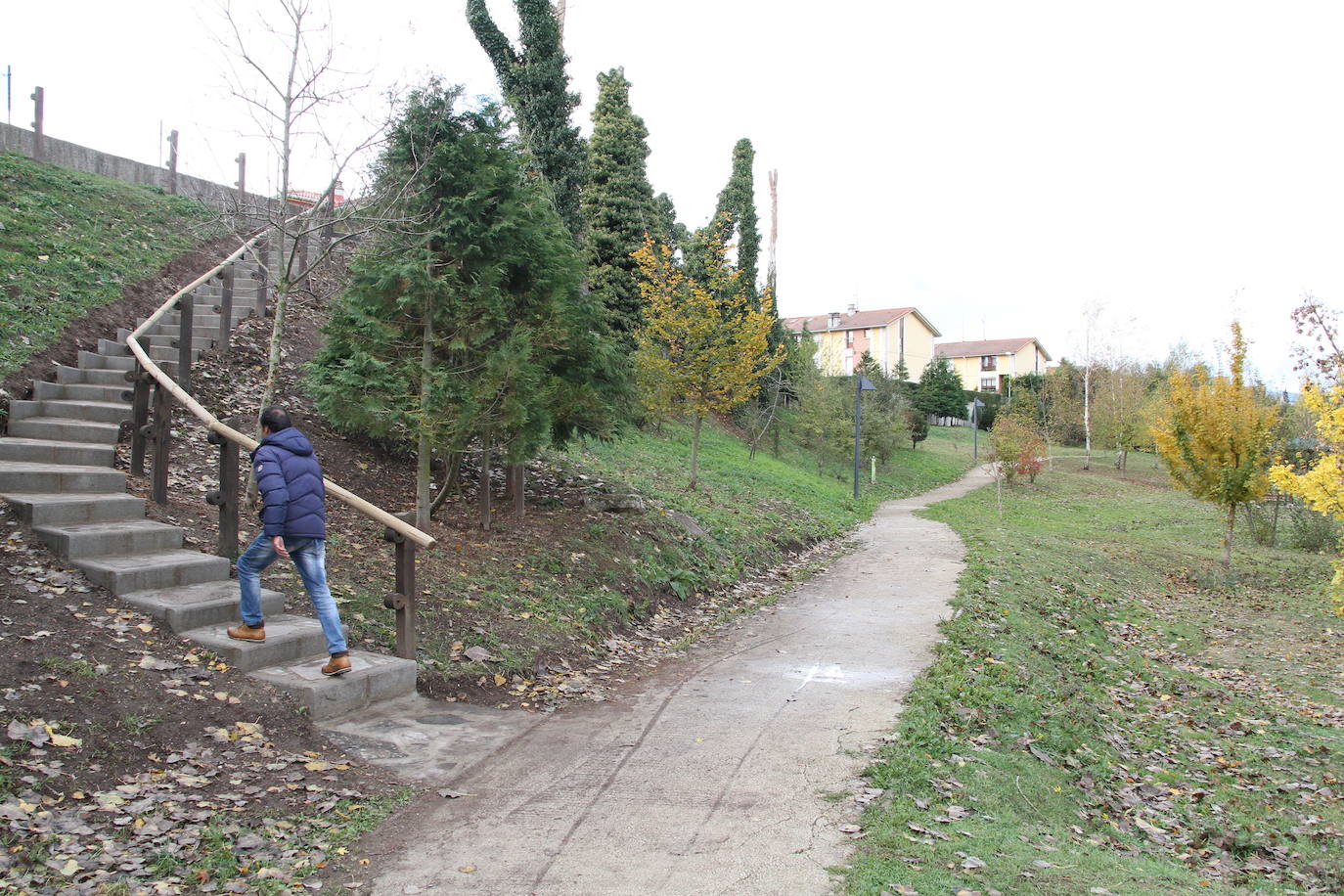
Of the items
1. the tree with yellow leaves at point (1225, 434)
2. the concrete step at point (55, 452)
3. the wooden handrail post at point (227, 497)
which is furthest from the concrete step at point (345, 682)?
the tree with yellow leaves at point (1225, 434)

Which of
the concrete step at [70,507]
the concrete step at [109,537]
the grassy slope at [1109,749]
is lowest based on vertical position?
the grassy slope at [1109,749]

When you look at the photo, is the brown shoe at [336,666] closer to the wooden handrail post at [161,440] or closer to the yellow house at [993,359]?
the wooden handrail post at [161,440]

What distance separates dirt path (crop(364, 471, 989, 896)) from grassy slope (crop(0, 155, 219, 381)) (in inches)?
244

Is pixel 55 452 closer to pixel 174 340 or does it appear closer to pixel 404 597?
pixel 174 340

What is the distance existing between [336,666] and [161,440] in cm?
314

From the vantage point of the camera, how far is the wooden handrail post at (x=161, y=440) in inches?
287

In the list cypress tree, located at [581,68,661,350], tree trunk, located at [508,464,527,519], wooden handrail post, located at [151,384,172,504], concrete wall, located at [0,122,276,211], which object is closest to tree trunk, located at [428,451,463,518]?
tree trunk, located at [508,464,527,519]

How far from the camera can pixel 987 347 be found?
95.7 metres

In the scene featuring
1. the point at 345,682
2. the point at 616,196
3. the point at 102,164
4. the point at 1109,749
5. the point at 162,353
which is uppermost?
the point at 616,196

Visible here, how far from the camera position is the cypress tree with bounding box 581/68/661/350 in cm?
2673

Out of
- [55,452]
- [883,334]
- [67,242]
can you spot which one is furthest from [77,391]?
[883,334]

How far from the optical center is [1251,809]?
6082mm

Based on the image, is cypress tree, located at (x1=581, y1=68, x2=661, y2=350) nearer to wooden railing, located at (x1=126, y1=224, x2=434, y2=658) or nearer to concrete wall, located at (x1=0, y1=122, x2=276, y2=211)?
concrete wall, located at (x1=0, y1=122, x2=276, y2=211)

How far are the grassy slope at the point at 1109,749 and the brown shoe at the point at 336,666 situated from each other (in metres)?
3.31
